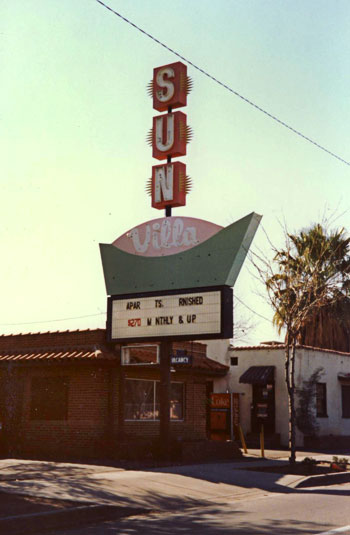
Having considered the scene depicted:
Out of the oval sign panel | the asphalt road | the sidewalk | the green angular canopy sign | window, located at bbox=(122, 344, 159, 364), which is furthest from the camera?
window, located at bbox=(122, 344, 159, 364)

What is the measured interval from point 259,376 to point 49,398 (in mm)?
11232

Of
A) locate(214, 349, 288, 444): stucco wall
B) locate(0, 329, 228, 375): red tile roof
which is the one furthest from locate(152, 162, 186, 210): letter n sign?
locate(214, 349, 288, 444): stucco wall

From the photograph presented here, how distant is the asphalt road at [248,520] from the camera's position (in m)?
9.64

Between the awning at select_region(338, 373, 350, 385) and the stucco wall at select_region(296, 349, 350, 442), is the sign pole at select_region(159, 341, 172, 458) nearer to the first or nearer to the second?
the stucco wall at select_region(296, 349, 350, 442)

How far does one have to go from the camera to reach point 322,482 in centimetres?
1736

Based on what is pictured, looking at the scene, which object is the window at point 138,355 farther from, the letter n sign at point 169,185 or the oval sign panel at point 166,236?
the letter n sign at point 169,185

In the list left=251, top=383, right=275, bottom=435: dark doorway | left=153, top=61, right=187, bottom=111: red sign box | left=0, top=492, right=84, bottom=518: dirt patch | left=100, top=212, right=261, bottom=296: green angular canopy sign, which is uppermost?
left=153, top=61, right=187, bottom=111: red sign box

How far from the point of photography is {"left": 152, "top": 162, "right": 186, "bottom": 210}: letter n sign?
69.7 feet

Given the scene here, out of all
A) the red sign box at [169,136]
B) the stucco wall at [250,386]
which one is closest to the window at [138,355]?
the red sign box at [169,136]

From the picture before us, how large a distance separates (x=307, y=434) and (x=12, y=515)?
22018mm

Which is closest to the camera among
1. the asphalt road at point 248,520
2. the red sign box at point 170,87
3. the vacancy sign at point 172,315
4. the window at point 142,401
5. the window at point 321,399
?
the asphalt road at point 248,520

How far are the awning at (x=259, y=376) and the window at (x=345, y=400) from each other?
18.1ft

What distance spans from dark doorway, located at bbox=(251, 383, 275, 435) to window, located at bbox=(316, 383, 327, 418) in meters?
2.61

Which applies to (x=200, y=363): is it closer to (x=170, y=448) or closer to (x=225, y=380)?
(x=170, y=448)
